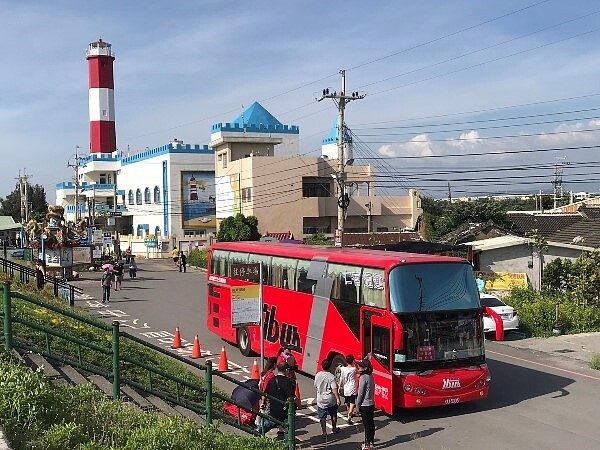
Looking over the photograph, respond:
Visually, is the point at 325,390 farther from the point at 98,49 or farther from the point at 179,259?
the point at 98,49

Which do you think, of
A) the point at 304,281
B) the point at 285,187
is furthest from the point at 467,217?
the point at 304,281

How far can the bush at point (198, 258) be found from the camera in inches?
2098

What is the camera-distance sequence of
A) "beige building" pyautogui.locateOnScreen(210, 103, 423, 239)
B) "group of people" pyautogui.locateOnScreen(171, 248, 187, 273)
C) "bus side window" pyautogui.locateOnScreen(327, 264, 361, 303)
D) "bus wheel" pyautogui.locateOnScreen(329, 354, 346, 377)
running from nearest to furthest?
1. "bus side window" pyautogui.locateOnScreen(327, 264, 361, 303)
2. "bus wheel" pyautogui.locateOnScreen(329, 354, 346, 377)
3. "group of people" pyautogui.locateOnScreen(171, 248, 187, 273)
4. "beige building" pyautogui.locateOnScreen(210, 103, 423, 239)

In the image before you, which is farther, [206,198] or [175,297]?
[206,198]

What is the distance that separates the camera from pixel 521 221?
52000mm

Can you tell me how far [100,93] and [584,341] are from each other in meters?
64.4

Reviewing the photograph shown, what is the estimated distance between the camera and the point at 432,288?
12.6m

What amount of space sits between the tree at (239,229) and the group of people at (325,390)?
123ft

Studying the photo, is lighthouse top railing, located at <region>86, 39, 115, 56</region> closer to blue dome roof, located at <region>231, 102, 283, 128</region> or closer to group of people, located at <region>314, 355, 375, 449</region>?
blue dome roof, located at <region>231, 102, 283, 128</region>

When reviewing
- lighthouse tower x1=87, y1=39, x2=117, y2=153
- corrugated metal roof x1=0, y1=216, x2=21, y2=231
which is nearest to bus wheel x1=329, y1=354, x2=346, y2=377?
corrugated metal roof x1=0, y1=216, x2=21, y2=231

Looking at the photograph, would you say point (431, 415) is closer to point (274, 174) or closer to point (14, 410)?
point (14, 410)

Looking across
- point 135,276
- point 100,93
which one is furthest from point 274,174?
point 100,93

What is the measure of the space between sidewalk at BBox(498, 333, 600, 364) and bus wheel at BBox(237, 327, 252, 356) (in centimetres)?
787

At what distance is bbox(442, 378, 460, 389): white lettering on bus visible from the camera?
40.5ft
